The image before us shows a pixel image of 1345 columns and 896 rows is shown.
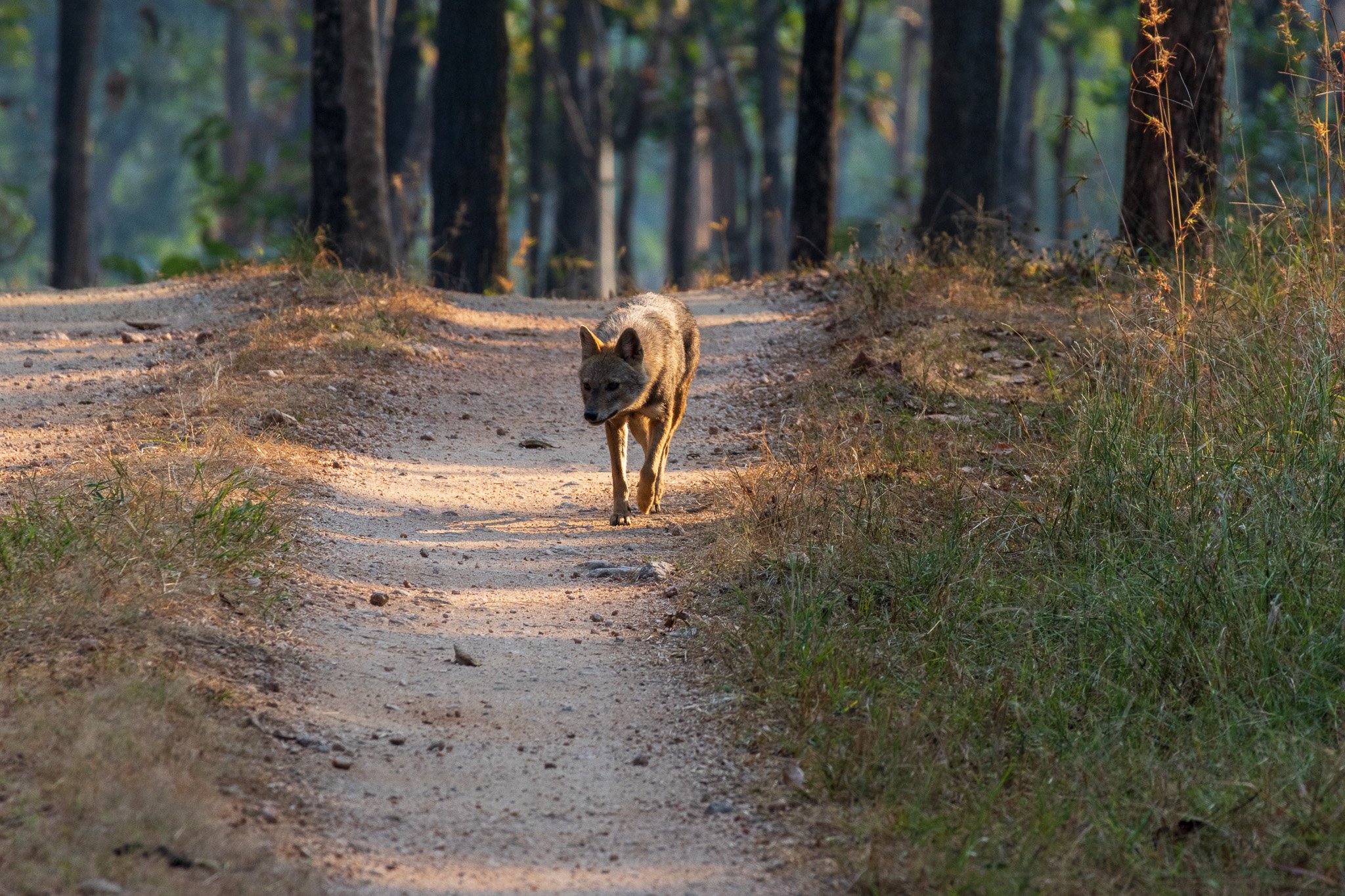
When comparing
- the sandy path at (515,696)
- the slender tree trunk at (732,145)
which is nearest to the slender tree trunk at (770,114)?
the slender tree trunk at (732,145)

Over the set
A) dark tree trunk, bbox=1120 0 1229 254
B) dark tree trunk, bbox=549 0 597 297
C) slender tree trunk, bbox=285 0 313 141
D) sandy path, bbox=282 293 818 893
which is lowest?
sandy path, bbox=282 293 818 893

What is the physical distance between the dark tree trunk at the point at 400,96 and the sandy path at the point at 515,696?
620 inches

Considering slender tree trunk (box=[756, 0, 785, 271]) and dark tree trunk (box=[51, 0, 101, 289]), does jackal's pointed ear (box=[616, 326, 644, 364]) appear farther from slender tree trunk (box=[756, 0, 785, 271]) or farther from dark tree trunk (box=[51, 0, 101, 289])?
slender tree trunk (box=[756, 0, 785, 271])

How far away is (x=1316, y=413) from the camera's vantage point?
20.4ft

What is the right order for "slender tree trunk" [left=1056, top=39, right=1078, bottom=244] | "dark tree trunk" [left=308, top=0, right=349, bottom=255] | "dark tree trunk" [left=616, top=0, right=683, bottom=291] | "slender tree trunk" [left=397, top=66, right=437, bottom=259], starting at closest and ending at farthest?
1. "dark tree trunk" [left=308, top=0, right=349, bottom=255]
2. "slender tree trunk" [left=397, top=66, right=437, bottom=259]
3. "dark tree trunk" [left=616, top=0, right=683, bottom=291]
4. "slender tree trunk" [left=1056, top=39, right=1078, bottom=244]

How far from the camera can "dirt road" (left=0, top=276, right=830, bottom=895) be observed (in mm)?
4227

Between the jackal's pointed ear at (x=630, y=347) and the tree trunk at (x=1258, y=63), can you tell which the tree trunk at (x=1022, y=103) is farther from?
the jackal's pointed ear at (x=630, y=347)

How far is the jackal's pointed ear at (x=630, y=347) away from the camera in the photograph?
741 cm

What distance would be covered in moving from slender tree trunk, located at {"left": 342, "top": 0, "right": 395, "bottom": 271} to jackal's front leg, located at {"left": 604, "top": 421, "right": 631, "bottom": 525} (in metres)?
7.54

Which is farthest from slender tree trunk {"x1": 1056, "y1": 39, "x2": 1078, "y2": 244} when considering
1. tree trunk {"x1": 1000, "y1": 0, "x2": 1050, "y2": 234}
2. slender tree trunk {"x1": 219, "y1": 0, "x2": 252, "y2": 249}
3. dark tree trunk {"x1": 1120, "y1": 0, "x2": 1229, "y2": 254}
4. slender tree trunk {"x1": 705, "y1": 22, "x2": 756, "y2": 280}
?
slender tree trunk {"x1": 219, "y1": 0, "x2": 252, "y2": 249}

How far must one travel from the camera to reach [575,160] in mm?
25250

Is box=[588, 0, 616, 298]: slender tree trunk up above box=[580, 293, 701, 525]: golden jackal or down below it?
above

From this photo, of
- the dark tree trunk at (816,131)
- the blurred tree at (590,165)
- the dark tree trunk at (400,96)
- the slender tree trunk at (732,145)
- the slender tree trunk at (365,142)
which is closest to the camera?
the slender tree trunk at (365,142)

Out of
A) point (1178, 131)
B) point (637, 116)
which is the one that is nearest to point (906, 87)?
point (637, 116)
